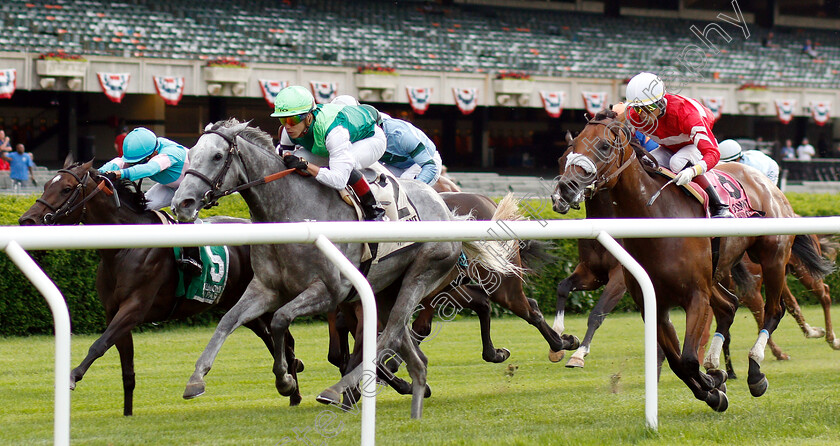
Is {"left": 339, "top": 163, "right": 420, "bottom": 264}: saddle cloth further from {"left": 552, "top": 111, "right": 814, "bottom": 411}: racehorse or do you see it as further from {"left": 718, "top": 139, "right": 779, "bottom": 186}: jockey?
{"left": 718, "top": 139, "right": 779, "bottom": 186}: jockey

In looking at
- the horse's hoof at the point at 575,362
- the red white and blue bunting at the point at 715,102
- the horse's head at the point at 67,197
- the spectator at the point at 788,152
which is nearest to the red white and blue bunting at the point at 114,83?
the horse's head at the point at 67,197

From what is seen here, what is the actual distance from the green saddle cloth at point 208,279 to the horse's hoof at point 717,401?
99.7 inches

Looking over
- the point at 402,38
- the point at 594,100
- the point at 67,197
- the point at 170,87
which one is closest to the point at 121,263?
the point at 67,197

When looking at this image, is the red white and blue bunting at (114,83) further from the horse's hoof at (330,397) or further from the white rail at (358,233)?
the white rail at (358,233)

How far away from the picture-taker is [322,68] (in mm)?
17891

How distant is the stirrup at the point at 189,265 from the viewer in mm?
4984

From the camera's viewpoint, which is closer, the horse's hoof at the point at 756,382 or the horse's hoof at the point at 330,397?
the horse's hoof at the point at 330,397

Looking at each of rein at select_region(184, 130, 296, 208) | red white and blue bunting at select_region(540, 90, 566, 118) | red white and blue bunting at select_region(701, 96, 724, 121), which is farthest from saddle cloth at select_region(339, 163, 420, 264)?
red white and blue bunting at select_region(701, 96, 724, 121)

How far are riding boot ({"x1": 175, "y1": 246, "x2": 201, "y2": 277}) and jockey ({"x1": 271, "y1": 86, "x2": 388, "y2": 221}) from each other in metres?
0.82

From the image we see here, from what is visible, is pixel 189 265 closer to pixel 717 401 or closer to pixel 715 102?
pixel 717 401

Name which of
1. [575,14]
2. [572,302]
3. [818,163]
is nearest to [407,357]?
[572,302]

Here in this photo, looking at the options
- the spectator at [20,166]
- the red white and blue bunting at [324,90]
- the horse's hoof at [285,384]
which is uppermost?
the horse's hoof at [285,384]

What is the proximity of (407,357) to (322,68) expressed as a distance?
13.9 meters

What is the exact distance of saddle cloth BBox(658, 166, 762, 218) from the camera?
4746 mm
